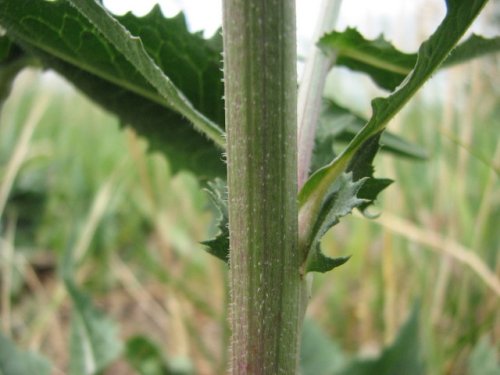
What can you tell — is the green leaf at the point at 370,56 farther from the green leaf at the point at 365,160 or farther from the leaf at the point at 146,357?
the leaf at the point at 146,357

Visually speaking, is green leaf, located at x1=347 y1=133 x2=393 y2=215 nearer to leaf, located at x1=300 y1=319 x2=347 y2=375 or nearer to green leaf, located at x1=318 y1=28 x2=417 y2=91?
green leaf, located at x1=318 y1=28 x2=417 y2=91

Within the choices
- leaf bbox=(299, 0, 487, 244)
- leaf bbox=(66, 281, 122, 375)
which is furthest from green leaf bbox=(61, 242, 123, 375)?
leaf bbox=(299, 0, 487, 244)

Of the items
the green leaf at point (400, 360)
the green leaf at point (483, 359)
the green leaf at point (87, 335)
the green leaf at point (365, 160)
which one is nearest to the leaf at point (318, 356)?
the green leaf at point (400, 360)

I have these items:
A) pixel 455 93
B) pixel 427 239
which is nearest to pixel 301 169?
pixel 427 239

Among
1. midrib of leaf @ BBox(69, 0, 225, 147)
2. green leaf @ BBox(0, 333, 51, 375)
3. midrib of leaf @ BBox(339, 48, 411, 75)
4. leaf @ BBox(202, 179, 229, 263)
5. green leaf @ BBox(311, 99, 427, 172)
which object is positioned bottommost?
green leaf @ BBox(0, 333, 51, 375)

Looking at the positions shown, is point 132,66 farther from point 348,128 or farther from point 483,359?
point 483,359

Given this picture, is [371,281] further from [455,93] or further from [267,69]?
[267,69]
